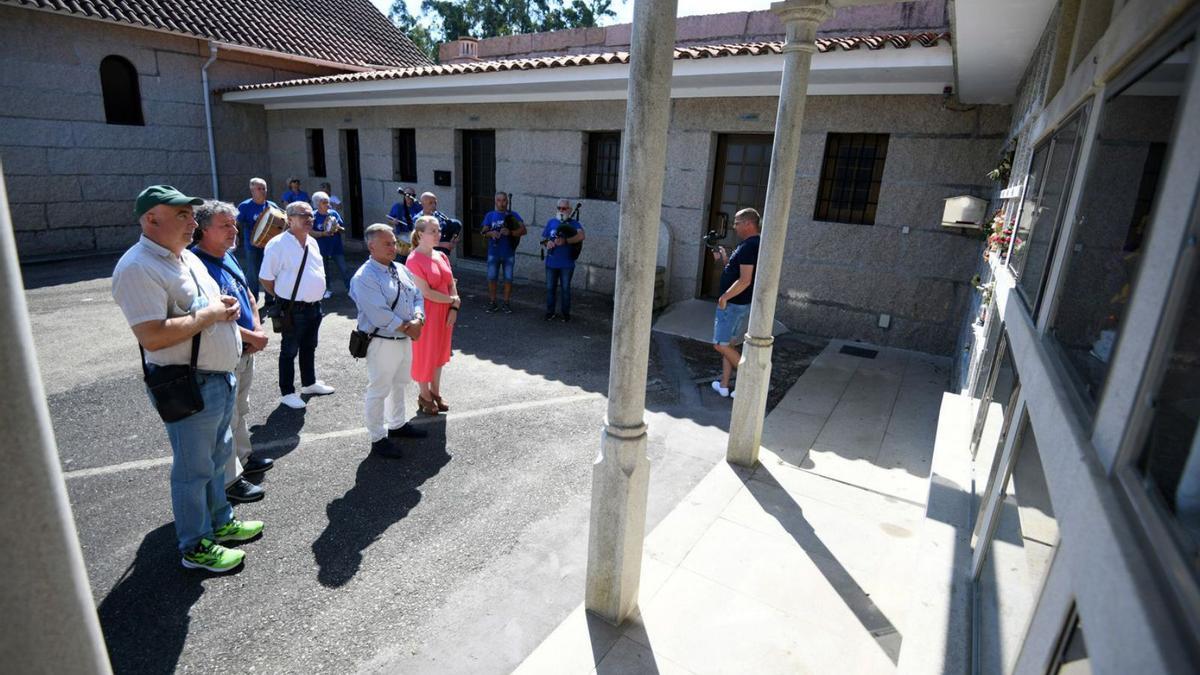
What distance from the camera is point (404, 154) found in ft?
42.4

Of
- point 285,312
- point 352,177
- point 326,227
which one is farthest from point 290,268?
point 352,177

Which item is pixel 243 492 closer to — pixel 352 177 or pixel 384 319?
pixel 384 319

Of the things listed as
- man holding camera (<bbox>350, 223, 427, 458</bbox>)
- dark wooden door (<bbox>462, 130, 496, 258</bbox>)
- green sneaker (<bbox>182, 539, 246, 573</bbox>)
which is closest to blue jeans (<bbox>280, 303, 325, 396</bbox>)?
man holding camera (<bbox>350, 223, 427, 458</bbox>)

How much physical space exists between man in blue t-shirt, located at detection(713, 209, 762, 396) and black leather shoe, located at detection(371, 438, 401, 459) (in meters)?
3.14

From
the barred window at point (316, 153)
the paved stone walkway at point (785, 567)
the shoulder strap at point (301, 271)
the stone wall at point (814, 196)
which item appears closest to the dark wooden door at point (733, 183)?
the stone wall at point (814, 196)

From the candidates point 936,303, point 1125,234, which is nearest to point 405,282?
point 1125,234

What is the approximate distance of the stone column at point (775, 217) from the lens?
3.83m

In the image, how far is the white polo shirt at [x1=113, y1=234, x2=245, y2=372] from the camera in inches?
109

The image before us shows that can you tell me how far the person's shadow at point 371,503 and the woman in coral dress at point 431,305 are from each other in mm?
477

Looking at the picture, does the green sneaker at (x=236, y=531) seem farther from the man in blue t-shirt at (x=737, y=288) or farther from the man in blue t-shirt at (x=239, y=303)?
the man in blue t-shirt at (x=737, y=288)

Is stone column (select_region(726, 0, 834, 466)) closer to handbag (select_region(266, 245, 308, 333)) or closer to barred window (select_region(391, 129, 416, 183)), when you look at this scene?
handbag (select_region(266, 245, 308, 333))

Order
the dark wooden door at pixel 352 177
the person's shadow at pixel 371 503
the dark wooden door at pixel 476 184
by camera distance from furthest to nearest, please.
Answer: the dark wooden door at pixel 352 177, the dark wooden door at pixel 476 184, the person's shadow at pixel 371 503

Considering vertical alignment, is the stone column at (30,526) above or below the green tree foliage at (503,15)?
below

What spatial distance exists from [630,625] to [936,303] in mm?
6559
